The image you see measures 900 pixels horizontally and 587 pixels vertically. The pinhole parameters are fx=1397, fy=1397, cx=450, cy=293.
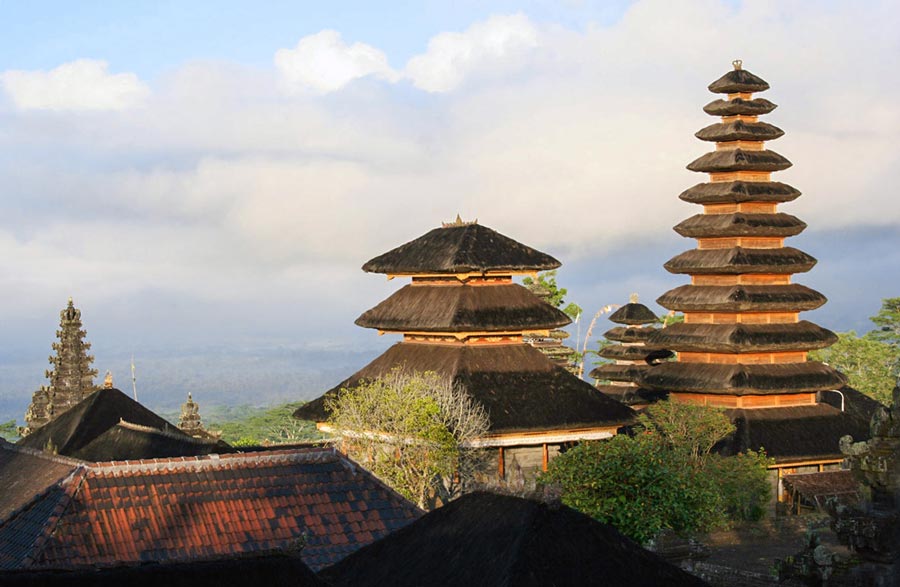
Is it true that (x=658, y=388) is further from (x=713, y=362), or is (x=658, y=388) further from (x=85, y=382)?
(x=85, y=382)

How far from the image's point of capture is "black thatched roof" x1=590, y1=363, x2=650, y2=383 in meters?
51.5

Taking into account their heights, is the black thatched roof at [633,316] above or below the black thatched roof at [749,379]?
above

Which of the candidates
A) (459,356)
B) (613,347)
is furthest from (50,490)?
(613,347)

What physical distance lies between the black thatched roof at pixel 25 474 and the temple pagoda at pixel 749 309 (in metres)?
21.4

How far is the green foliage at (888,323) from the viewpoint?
7556 centimetres

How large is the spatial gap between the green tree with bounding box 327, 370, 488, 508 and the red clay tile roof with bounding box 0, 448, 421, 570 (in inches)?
291

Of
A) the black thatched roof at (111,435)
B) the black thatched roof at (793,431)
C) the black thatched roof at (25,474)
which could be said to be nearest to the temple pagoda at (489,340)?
the black thatched roof at (111,435)

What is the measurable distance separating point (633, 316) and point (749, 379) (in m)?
12.6

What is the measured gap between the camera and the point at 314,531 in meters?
22.0

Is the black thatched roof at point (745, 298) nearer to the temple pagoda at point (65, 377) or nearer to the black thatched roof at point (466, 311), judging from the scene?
the black thatched roof at point (466, 311)

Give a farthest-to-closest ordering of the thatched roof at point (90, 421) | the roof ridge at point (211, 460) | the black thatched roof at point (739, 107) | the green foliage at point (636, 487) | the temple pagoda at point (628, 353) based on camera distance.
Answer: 1. the temple pagoda at point (628, 353)
2. the black thatched roof at point (739, 107)
3. the thatched roof at point (90, 421)
4. the green foliage at point (636, 487)
5. the roof ridge at point (211, 460)

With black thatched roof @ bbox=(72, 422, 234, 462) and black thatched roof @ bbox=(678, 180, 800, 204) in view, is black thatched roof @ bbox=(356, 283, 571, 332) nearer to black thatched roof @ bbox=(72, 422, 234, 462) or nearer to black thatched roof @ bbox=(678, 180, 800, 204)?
black thatched roof @ bbox=(72, 422, 234, 462)

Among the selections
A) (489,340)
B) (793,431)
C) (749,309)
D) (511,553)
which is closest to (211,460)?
(511,553)

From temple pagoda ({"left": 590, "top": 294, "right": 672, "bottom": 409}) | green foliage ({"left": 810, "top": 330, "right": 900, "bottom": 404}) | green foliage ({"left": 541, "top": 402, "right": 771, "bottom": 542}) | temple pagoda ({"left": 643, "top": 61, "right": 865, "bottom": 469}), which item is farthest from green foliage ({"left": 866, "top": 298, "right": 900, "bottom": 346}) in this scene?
green foliage ({"left": 541, "top": 402, "right": 771, "bottom": 542})
